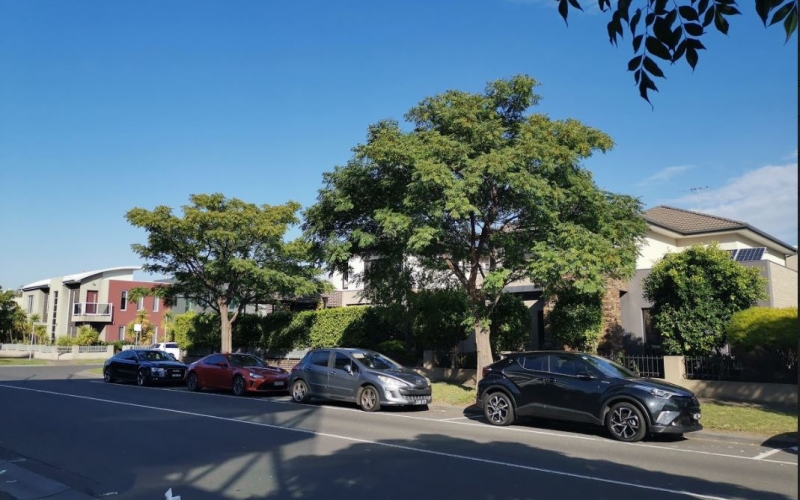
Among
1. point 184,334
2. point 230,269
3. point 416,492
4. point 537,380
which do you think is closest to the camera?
point 416,492

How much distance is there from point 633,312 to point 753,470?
1503cm

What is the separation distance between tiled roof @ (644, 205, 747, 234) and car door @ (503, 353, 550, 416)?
1573 centimetres

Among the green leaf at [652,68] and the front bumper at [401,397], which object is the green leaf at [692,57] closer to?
the green leaf at [652,68]

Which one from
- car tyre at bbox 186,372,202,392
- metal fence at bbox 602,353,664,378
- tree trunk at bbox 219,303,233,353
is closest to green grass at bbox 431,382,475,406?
metal fence at bbox 602,353,664,378

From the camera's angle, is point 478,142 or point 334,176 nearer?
point 478,142

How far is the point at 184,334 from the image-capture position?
37.2 metres

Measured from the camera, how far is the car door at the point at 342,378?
54.5 ft

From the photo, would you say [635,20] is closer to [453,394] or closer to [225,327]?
[453,394]

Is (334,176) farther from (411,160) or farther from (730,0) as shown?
(730,0)

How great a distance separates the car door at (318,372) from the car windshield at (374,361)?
0.99 meters

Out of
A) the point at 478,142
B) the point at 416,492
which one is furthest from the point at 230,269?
the point at 416,492

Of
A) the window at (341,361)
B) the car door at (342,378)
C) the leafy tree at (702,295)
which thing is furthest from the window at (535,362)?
the leafy tree at (702,295)

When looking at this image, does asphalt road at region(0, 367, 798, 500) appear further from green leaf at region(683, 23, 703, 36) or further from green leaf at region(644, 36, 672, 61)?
green leaf at region(683, 23, 703, 36)

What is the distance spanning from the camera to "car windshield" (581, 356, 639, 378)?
40.2 feet
